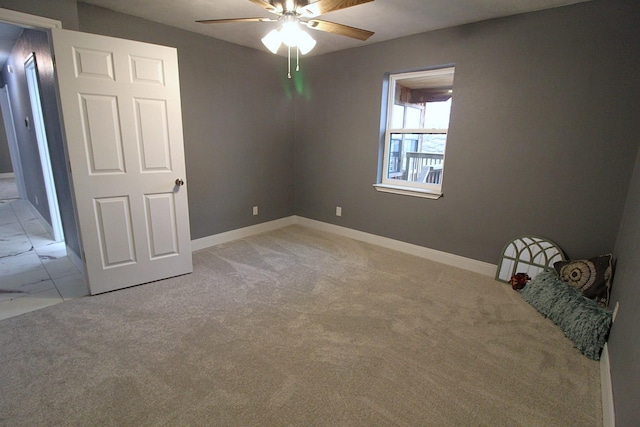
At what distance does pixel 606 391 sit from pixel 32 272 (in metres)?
4.68

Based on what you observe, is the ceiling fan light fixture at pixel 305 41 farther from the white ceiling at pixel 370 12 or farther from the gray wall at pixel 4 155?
the gray wall at pixel 4 155

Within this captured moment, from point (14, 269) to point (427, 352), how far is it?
13.2 feet

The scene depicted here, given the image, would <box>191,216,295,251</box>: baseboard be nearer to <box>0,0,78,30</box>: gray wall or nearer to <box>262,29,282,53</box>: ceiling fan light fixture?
<box>0,0,78,30</box>: gray wall

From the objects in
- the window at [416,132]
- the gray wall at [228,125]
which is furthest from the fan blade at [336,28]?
the gray wall at [228,125]

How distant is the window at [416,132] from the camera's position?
11.5 feet

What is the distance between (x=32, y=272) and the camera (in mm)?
3109

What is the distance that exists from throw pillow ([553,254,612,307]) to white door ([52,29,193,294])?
3.47 metres

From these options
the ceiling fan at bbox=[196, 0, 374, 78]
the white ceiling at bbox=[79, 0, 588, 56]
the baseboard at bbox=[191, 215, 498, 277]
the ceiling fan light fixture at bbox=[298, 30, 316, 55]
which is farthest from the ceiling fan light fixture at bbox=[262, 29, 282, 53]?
the baseboard at bbox=[191, 215, 498, 277]

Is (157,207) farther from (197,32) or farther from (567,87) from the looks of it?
(567,87)

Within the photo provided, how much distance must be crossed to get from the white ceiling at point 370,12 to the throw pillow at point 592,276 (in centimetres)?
206

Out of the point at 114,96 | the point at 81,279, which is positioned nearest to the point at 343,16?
the point at 114,96

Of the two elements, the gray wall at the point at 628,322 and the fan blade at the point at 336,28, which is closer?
the gray wall at the point at 628,322

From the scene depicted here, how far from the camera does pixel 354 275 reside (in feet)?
10.4

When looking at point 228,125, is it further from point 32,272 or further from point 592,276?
point 592,276
